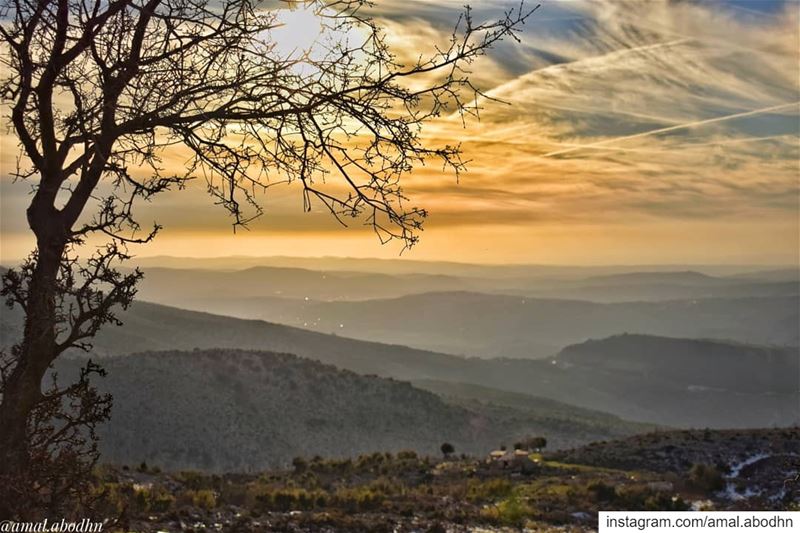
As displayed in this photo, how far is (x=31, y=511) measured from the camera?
698cm

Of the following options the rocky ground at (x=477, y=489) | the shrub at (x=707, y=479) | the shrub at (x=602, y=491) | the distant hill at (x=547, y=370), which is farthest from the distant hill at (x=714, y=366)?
the shrub at (x=602, y=491)

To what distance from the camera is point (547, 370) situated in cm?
19112

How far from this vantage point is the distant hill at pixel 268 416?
5012 centimetres

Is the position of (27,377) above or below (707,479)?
above

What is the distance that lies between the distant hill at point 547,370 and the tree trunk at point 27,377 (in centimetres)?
9897

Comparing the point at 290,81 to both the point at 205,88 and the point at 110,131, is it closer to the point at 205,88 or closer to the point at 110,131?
the point at 205,88

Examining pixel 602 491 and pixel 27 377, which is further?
pixel 602 491

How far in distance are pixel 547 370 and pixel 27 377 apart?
191m

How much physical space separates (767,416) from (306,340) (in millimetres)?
96859

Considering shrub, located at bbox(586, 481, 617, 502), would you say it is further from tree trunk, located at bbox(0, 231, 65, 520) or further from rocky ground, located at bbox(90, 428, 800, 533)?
tree trunk, located at bbox(0, 231, 65, 520)

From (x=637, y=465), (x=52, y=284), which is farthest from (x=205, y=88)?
(x=637, y=465)

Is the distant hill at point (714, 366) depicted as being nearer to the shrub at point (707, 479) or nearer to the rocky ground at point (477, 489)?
the rocky ground at point (477, 489)

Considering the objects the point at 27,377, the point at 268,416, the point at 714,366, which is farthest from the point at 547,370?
the point at 27,377

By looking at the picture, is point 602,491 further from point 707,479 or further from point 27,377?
point 27,377
